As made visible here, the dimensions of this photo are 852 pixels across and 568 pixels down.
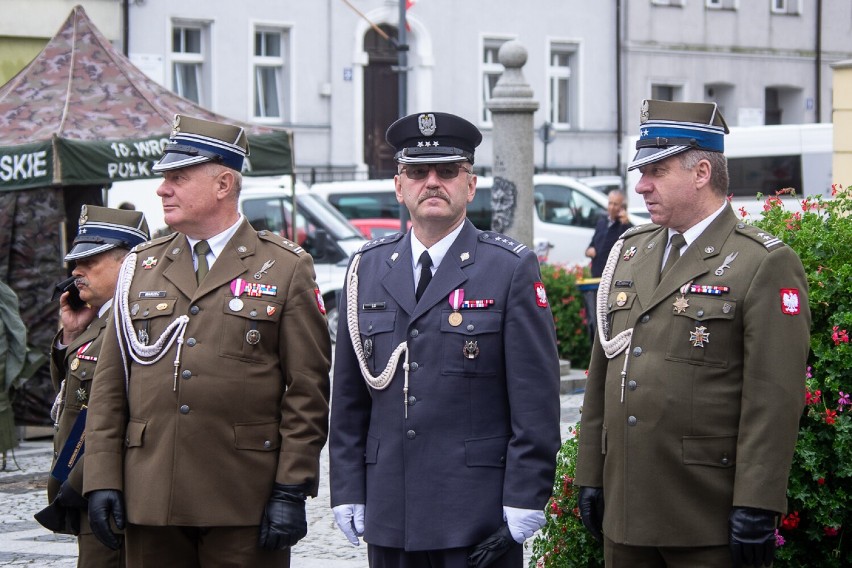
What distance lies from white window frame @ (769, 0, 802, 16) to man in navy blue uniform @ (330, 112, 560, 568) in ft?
116

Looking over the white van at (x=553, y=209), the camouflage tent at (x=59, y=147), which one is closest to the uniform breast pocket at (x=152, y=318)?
the camouflage tent at (x=59, y=147)

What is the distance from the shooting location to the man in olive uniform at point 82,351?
16.6 ft

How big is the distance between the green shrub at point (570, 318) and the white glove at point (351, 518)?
392 inches

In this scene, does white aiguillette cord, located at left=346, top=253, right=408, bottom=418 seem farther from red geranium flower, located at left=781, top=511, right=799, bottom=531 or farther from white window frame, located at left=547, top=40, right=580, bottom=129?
white window frame, located at left=547, top=40, right=580, bottom=129

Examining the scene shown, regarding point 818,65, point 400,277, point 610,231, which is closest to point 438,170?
point 400,277

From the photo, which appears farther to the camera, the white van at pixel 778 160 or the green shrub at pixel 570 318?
the white van at pixel 778 160

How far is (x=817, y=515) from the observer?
509 cm

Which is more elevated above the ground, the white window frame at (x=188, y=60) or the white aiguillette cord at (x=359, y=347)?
the white window frame at (x=188, y=60)

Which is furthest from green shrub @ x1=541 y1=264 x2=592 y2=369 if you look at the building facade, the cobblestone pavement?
the building facade

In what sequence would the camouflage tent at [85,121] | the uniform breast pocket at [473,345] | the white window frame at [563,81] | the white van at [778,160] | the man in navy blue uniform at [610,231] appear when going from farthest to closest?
the white window frame at [563,81] → the white van at [778,160] → the man in navy blue uniform at [610,231] → the camouflage tent at [85,121] → the uniform breast pocket at [473,345]

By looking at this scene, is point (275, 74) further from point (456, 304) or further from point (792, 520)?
point (456, 304)

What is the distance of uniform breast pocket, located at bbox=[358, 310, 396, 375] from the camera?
450 cm

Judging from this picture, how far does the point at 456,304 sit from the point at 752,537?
3.72 feet

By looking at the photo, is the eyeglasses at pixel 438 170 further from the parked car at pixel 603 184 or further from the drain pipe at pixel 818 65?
the drain pipe at pixel 818 65
